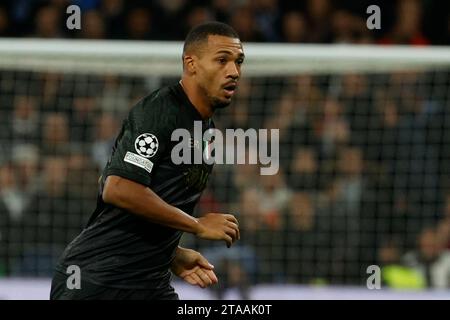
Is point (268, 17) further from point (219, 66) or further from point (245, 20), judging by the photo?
point (219, 66)

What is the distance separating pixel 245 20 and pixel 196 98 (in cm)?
535

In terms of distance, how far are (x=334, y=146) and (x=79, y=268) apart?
437 centimetres

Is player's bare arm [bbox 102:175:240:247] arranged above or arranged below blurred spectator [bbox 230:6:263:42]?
below

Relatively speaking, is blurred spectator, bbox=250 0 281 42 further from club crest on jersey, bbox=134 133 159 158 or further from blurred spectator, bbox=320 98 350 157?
club crest on jersey, bbox=134 133 159 158

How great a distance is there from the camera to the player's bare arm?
3.99 meters

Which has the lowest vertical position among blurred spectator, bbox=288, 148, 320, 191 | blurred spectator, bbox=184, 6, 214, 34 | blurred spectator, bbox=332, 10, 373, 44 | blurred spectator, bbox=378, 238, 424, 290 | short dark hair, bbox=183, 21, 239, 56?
blurred spectator, bbox=378, 238, 424, 290

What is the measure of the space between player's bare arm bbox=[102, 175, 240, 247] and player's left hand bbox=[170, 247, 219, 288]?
40 centimetres

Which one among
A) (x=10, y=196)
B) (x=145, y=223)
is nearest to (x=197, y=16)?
(x=10, y=196)

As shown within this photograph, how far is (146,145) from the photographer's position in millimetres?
4086

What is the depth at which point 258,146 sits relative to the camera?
8.20 m

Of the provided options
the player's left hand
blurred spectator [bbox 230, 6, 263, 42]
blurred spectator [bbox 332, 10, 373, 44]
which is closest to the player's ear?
the player's left hand

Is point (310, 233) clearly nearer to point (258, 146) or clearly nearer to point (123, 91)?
point (258, 146)
